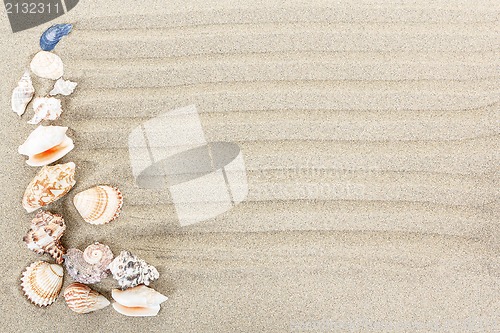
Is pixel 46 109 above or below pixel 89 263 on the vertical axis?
above

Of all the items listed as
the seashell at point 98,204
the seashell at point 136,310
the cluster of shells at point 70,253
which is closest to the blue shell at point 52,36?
the cluster of shells at point 70,253

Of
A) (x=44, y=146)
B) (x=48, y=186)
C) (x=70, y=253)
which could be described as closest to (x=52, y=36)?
(x=44, y=146)

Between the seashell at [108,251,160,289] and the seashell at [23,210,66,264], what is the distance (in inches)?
11.2

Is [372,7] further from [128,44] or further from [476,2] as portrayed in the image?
[128,44]

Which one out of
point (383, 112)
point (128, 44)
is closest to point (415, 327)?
point (383, 112)

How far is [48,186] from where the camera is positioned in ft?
7.12

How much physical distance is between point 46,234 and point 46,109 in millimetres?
616

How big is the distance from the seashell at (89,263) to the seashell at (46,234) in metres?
0.06

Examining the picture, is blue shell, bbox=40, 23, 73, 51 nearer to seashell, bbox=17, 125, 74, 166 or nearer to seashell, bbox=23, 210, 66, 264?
seashell, bbox=17, 125, 74, 166

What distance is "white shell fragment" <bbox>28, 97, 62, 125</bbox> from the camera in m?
2.28

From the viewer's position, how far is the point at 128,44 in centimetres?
238

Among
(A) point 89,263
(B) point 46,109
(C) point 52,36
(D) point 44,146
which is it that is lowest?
(A) point 89,263

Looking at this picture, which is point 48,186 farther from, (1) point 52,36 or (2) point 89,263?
(1) point 52,36

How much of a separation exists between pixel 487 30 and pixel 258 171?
1425 mm
